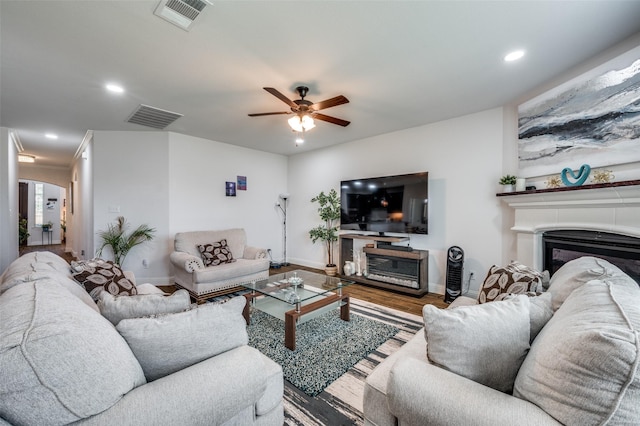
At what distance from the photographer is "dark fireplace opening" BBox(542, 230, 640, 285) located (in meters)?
2.18

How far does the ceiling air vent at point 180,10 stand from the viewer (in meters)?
1.72

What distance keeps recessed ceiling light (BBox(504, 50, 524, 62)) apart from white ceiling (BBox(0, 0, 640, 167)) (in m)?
Answer: 0.06

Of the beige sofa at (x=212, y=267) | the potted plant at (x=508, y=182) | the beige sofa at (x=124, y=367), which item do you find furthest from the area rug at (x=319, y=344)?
the potted plant at (x=508, y=182)

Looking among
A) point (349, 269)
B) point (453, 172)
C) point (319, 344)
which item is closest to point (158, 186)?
point (349, 269)

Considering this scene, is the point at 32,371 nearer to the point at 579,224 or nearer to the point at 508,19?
the point at 508,19

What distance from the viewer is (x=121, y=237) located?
4.13 m

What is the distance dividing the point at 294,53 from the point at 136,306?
2156mm

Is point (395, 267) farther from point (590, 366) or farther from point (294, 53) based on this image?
point (590, 366)

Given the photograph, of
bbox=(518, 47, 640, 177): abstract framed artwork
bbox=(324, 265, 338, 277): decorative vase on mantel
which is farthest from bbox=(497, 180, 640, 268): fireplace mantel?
bbox=(324, 265, 338, 277): decorative vase on mantel

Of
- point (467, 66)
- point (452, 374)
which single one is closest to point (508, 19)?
point (467, 66)

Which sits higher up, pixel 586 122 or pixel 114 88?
pixel 114 88

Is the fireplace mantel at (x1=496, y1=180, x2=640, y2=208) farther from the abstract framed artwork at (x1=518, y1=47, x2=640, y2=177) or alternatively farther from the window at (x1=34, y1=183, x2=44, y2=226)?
the window at (x1=34, y1=183, x2=44, y2=226)

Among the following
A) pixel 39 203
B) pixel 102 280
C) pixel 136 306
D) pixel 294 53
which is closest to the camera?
pixel 136 306

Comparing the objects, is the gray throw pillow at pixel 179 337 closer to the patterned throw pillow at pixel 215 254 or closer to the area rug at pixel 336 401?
the area rug at pixel 336 401
